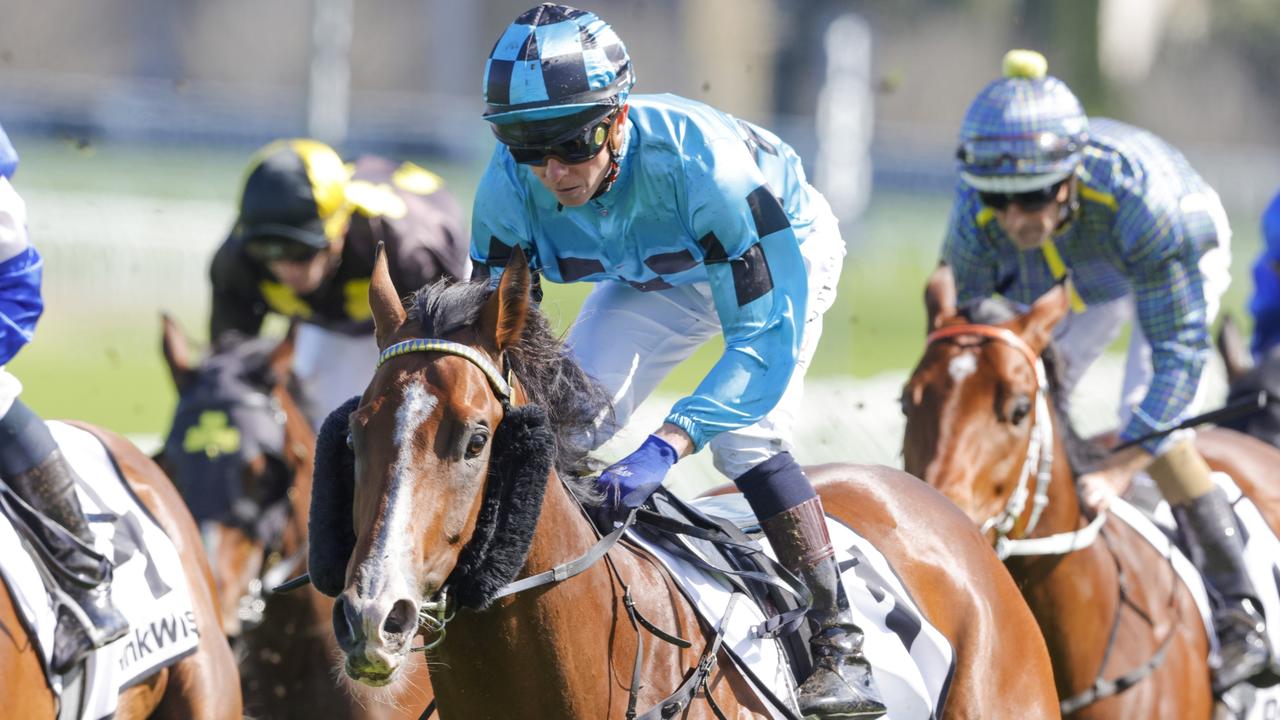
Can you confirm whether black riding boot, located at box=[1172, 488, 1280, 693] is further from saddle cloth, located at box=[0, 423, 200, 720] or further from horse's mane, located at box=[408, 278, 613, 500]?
saddle cloth, located at box=[0, 423, 200, 720]

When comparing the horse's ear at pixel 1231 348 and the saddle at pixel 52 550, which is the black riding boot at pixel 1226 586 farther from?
the saddle at pixel 52 550

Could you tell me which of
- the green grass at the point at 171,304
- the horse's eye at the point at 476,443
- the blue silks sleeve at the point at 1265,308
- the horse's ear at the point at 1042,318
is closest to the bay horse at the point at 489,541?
the horse's eye at the point at 476,443

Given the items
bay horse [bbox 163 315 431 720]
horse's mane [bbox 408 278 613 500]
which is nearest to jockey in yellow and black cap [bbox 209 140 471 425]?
bay horse [bbox 163 315 431 720]

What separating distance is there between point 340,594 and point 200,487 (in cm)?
254

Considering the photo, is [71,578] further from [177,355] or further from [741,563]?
[741,563]

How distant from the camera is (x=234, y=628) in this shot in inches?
187

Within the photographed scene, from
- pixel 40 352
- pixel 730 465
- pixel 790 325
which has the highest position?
pixel 790 325

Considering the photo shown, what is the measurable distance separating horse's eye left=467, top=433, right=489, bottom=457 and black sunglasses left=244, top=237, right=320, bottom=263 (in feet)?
10.9

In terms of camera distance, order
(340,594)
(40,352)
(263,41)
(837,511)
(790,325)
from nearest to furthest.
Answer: (340,594)
(790,325)
(837,511)
(40,352)
(263,41)

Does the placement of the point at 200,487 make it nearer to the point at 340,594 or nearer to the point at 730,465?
the point at 730,465

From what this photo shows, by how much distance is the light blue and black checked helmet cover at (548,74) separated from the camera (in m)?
3.09

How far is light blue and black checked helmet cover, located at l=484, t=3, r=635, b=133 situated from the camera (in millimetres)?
3086

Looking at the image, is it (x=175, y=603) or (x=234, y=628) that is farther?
(x=234, y=628)

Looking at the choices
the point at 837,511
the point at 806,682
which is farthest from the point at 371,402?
the point at 837,511
